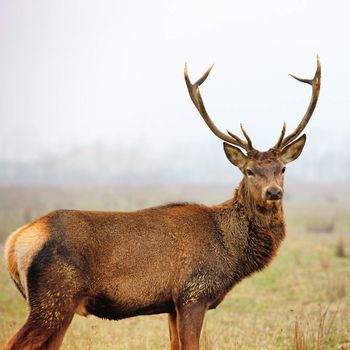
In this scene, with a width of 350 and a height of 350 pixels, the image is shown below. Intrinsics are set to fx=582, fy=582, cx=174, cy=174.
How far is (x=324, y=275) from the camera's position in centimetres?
1536

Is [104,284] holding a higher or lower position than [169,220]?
lower

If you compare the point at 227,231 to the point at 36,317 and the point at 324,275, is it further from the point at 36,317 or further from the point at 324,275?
the point at 324,275

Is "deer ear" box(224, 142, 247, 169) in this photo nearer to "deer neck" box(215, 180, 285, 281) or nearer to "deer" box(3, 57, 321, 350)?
"deer" box(3, 57, 321, 350)

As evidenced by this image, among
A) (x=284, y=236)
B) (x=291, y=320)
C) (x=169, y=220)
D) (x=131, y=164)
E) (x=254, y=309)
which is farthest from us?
(x=131, y=164)

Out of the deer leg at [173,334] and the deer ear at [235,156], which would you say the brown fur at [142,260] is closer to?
the deer leg at [173,334]

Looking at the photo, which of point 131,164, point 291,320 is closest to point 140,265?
point 291,320

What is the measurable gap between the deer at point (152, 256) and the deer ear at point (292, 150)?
2 cm

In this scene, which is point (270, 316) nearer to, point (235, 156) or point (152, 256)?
point (235, 156)

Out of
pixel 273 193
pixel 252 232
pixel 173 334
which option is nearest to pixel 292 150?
pixel 273 193

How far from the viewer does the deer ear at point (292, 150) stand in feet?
26.6

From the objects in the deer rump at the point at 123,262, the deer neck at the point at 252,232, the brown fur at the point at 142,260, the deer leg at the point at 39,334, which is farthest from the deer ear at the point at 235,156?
the deer leg at the point at 39,334

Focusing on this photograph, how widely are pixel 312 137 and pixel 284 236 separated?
628 feet

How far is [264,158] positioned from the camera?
786 centimetres

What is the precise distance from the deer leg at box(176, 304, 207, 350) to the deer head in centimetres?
170
